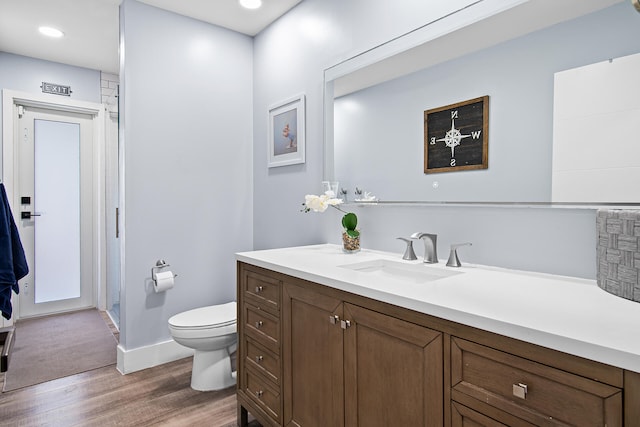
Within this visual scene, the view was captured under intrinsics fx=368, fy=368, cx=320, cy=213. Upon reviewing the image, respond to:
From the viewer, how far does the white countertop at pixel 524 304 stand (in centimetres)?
72

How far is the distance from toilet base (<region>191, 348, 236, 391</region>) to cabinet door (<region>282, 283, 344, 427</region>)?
89cm

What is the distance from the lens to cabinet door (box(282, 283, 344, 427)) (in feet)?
4.39

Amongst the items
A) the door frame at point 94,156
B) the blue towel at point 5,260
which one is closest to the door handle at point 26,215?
the door frame at point 94,156

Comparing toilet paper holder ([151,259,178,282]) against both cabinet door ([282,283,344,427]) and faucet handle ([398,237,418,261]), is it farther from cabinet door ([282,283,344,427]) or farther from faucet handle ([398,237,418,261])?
faucet handle ([398,237,418,261])

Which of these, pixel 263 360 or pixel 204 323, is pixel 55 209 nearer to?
pixel 204 323

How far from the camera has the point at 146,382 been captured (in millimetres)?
2412

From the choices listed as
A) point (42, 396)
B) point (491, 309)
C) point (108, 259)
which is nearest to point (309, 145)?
point (491, 309)

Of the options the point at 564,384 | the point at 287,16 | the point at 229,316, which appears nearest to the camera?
the point at 564,384

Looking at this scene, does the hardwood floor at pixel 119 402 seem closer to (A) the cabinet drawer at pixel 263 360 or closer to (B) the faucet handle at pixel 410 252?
(A) the cabinet drawer at pixel 263 360

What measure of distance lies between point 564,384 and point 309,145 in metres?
1.97

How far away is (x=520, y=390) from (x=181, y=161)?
260 cm

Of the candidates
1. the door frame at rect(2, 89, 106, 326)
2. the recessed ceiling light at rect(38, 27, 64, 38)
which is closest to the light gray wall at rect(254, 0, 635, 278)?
the recessed ceiling light at rect(38, 27, 64, 38)

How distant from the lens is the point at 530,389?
81 cm

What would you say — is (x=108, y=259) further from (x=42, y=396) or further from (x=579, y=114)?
(x=579, y=114)
